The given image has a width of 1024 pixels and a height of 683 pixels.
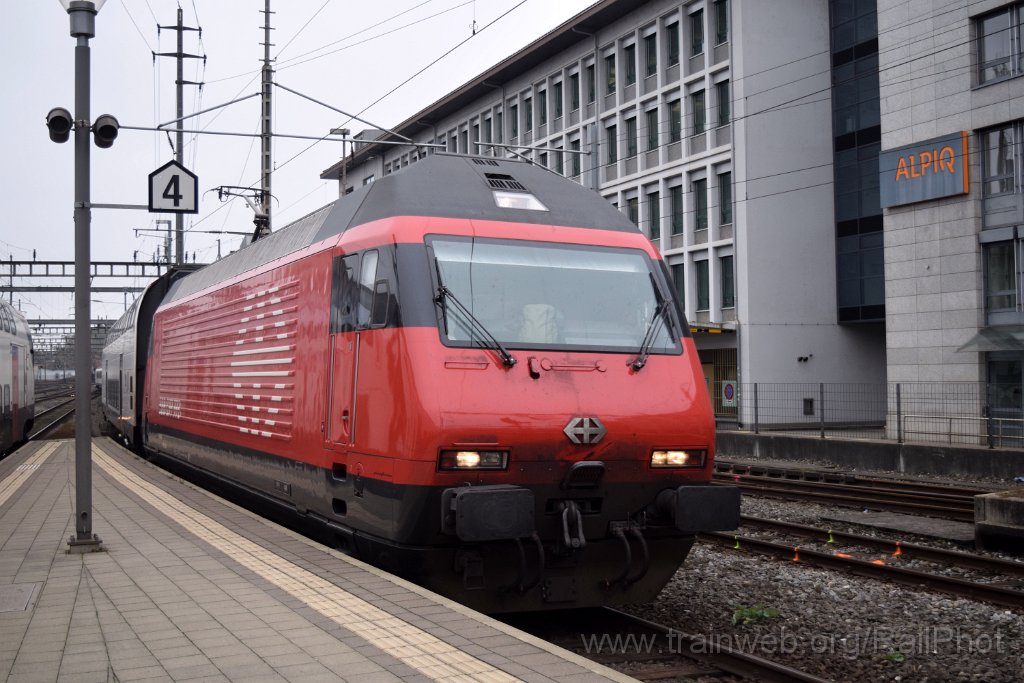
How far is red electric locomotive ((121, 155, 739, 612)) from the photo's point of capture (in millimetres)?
7266

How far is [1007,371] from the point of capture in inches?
1034

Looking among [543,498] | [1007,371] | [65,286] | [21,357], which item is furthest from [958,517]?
[65,286]

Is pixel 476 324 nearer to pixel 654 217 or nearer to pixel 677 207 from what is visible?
pixel 677 207

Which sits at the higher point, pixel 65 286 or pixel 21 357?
pixel 65 286

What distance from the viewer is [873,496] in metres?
17.8

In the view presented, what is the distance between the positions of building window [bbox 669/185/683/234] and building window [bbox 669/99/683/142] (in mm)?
1867

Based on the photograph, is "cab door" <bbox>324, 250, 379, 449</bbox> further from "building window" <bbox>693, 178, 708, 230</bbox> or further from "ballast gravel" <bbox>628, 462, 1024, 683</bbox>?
"building window" <bbox>693, 178, 708, 230</bbox>

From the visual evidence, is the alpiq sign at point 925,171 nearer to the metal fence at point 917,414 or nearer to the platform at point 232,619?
the metal fence at point 917,414

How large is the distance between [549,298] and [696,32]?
34.1 meters

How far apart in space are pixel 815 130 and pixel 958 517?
26.0m

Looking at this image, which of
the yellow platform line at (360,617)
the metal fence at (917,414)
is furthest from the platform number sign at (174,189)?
the metal fence at (917,414)

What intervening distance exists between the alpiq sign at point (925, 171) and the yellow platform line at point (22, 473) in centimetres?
2231

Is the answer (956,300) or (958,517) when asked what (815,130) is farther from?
(958,517)

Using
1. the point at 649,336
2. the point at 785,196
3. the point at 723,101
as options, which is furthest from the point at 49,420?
the point at 649,336
